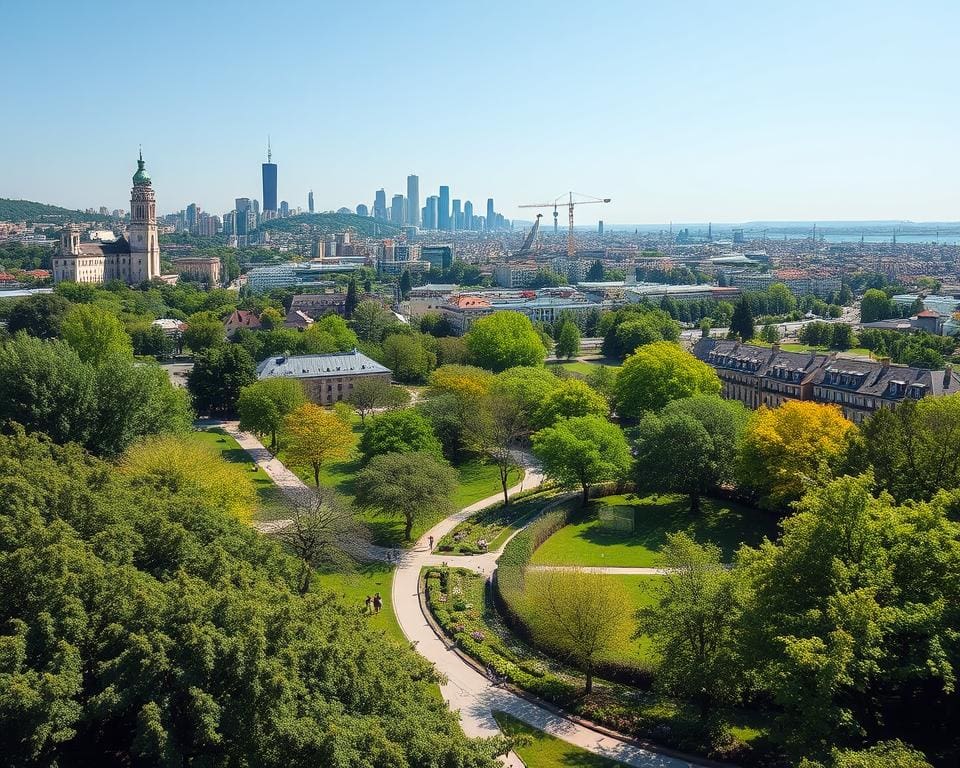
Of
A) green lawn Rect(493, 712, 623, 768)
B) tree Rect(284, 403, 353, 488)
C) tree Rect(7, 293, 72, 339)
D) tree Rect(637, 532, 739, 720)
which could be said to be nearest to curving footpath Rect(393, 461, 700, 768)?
green lawn Rect(493, 712, 623, 768)

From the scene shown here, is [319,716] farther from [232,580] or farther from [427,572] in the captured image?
[427,572]

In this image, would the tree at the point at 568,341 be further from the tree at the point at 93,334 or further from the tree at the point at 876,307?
the tree at the point at 876,307

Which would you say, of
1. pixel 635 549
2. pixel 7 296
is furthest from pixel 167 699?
pixel 7 296

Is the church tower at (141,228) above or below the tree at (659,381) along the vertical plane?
above

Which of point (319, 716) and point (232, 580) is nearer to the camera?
point (319, 716)

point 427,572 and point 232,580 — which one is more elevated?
point 232,580

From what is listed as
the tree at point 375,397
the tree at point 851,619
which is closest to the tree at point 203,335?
the tree at point 375,397
